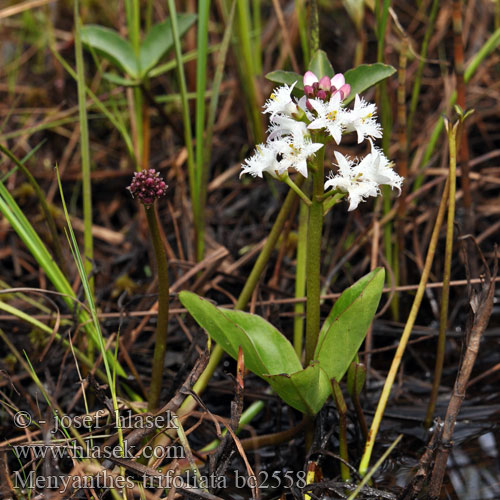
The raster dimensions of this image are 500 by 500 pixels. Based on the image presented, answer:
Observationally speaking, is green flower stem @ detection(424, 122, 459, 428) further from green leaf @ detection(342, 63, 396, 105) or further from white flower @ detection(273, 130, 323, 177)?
white flower @ detection(273, 130, 323, 177)

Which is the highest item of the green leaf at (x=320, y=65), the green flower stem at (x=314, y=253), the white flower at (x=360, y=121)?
the green leaf at (x=320, y=65)

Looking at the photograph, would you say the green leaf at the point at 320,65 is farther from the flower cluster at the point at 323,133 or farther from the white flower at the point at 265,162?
the white flower at the point at 265,162

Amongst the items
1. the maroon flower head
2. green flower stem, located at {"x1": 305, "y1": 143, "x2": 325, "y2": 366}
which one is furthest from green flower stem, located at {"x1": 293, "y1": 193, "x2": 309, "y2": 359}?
the maroon flower head

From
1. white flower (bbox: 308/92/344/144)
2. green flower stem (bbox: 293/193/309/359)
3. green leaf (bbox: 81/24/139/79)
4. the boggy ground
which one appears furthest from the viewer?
green leaf (bbox: 81/24/139/79)

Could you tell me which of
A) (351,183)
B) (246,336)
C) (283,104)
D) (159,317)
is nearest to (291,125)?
(283,104)

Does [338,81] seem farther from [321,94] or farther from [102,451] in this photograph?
[102,451]

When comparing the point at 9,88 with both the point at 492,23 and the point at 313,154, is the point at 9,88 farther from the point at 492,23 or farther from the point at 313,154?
the point at 492,23

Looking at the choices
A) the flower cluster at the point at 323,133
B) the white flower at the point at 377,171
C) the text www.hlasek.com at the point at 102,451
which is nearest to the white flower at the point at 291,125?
the flower cluster at the point at 323,133
